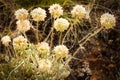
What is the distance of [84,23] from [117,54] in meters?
0.36

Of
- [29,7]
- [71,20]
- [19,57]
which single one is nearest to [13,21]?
[29,7]

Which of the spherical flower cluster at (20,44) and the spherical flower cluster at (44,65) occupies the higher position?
the spherical flower cluster at (20,44)

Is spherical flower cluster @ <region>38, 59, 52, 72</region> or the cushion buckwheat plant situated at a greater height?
the cushion buckwheat plant

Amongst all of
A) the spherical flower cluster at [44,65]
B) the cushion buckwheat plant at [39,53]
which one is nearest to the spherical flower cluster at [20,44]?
the cushion buckwheat plant at [39,53]

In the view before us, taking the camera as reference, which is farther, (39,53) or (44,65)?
(39,53)

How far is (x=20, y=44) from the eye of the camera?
1.90 m

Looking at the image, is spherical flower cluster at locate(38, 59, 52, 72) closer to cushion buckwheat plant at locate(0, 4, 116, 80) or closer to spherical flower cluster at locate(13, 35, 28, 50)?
cushion buckwheat plant at locate(0, 4, 116, 80)

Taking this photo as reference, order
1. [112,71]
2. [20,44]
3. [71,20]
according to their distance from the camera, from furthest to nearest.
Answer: [71,20]
[112,71]
[20,44]

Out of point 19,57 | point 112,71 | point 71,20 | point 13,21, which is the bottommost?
point 112,71

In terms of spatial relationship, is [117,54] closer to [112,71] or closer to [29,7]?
[112,71]

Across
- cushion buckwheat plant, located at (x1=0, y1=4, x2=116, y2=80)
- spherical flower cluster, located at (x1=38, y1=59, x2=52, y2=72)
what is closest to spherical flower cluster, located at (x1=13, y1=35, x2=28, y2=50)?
cushion buckwheat plant, located at (x1=0, y1=4, x2=116, y2=80)

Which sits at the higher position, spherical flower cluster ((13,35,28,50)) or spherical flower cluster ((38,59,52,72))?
spherical flower cluster ((13,35,28,50))

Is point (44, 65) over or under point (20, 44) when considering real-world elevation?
under

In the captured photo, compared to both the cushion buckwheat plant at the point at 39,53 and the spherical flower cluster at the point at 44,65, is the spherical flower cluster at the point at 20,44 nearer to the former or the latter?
the cushion buckwheat plant at the point at 39,53
